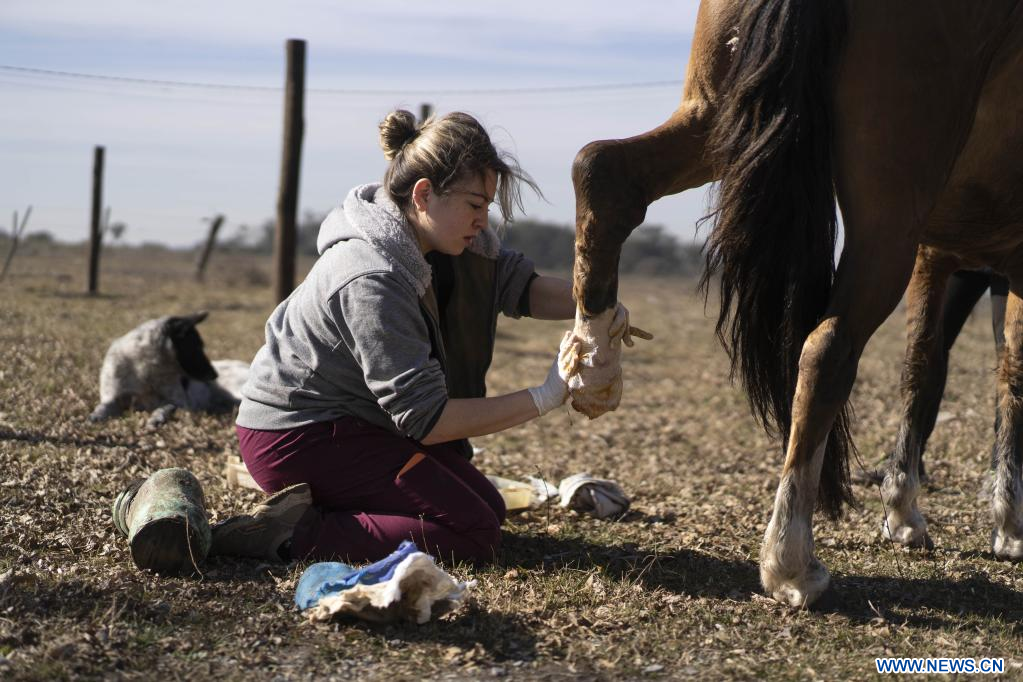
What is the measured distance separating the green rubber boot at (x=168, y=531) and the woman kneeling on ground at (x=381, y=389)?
16 centimetres

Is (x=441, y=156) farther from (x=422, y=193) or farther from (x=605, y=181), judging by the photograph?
(x=605, y=181)

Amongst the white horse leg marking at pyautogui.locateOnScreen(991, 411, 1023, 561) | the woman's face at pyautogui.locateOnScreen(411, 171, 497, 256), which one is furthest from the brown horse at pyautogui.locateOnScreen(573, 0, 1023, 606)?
the white horse leg marking at pyautogui.locateOnScreen(991, 411, 1023, 561)

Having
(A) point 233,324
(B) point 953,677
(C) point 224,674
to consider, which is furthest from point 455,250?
(A) point 233,324

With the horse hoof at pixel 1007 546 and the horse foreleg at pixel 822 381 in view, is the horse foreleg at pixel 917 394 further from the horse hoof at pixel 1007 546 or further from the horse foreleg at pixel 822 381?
the horse foreleg at pixel 822 381

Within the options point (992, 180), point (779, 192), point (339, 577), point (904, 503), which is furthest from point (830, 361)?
point (339, 577)

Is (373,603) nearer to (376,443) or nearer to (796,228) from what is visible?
(376,443)

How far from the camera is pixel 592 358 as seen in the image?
11.3 ft

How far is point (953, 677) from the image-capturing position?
9.39 feet

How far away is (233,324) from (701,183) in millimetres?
10334

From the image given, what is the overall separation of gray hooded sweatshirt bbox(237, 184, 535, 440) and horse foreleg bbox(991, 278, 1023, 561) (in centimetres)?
217

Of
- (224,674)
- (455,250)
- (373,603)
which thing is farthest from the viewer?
(455,250)

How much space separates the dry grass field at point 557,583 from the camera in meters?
2.87

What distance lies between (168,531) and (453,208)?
56.0 inches

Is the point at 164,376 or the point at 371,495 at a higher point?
the point at 371,495
